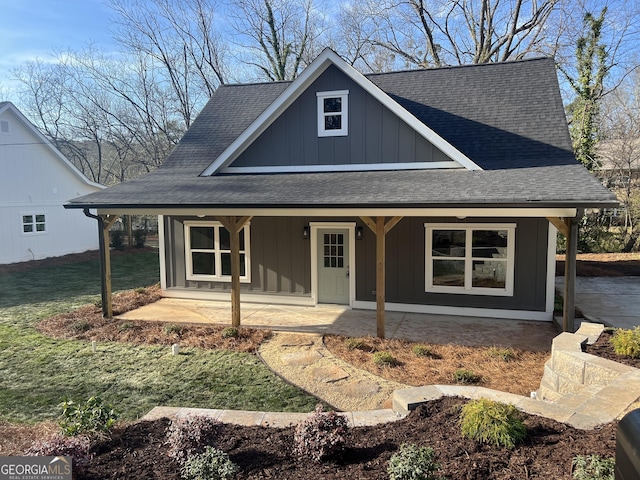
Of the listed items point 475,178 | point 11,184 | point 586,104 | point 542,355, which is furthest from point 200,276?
point 586,104

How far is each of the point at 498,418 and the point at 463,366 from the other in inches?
131

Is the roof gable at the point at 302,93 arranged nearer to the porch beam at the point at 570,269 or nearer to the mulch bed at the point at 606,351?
the porch beam at the point at 570,269

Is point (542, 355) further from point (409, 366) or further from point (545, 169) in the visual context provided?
point (545, 169)

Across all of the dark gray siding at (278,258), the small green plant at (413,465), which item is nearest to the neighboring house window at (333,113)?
the dark gray siding at (278,258)

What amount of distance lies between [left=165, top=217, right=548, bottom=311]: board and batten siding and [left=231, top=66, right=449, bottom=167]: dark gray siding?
151 centimetres

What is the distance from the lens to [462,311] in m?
9.77

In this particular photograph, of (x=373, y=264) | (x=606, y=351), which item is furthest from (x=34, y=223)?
(x=606, y=351)

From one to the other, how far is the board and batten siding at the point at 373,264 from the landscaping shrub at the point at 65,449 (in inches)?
297

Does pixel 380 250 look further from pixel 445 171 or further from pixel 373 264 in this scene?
pixel 445 171

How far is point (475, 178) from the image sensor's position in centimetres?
852

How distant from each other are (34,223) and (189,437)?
63.9 feet

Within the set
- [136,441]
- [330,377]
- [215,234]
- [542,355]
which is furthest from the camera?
[215,234]

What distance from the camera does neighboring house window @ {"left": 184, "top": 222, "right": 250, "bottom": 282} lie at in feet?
37.5

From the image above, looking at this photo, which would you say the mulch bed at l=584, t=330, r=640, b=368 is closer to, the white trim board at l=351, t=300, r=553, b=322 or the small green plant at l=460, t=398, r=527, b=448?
the small green plant at l=460, t=398, r=527, b=448
